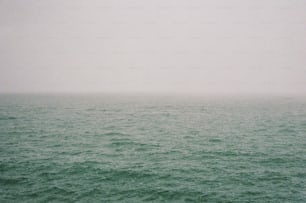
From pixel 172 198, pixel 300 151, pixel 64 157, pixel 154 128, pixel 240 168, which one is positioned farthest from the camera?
pixel 154 128

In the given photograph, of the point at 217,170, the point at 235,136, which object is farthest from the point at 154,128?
the point at 217,170

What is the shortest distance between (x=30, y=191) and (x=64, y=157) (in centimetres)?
901

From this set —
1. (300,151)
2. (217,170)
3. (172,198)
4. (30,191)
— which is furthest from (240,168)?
(30,191)

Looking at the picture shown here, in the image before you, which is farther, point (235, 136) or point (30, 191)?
point (235, 136)

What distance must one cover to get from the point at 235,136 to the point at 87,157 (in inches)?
1078

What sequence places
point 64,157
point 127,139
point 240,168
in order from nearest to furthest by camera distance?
point 240,168, point 64,157, point 127,139

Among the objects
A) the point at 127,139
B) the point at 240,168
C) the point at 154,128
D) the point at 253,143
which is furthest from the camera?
the point at 154,128

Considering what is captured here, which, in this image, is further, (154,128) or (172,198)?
(154,128)

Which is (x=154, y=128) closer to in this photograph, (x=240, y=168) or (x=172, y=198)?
(x=240, y=168)

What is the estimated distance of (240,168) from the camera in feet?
84.2

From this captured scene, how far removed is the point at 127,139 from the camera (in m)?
39.2

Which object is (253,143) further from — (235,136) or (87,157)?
(87,157)

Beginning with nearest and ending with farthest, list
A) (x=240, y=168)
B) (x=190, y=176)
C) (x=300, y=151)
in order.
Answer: (x=190, y=176)
(x=240, y=168)
(x=300, y=151)

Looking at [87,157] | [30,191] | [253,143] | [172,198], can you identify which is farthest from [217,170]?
[30,191]
